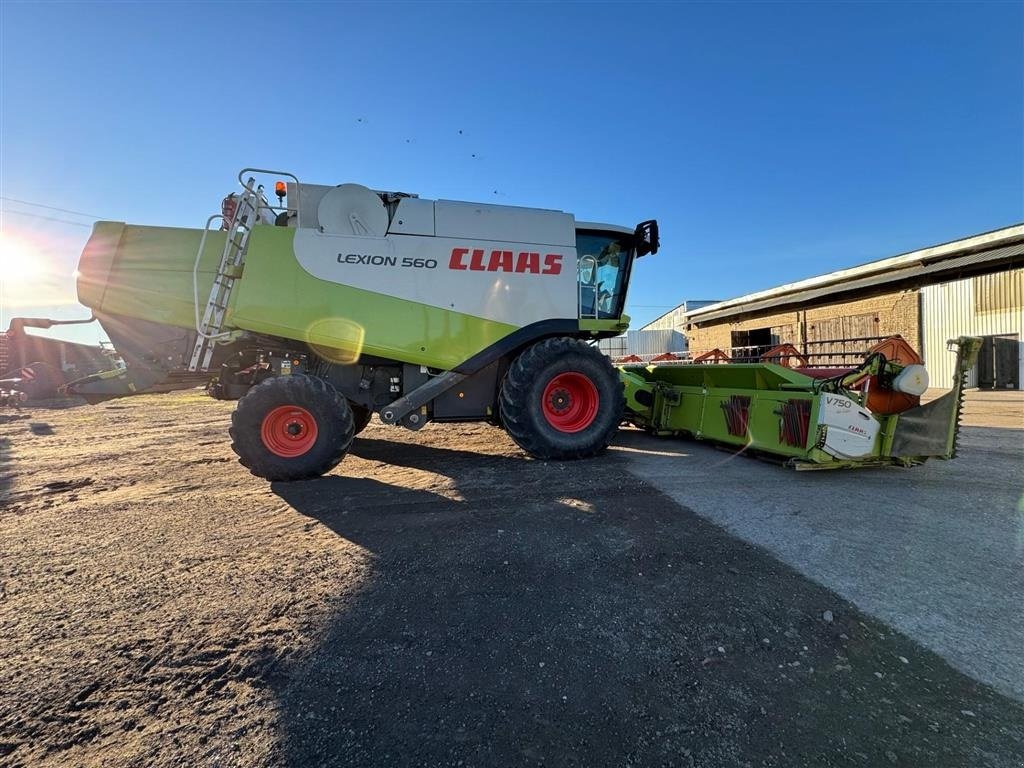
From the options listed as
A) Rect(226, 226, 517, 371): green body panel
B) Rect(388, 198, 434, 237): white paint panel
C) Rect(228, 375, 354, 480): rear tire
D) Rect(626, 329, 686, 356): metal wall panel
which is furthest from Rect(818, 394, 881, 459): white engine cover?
Rect(626, 329, 686, 356): metal wall panel

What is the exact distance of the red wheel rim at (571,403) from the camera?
562 cm

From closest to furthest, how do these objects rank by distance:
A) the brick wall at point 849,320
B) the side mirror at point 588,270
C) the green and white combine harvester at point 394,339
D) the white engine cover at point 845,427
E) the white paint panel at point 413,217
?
1. the white engine cover at point 845,427
2. the green and white combine harvester at point 394,339
3. the white paint panel at point 413,217
4. the side mirror at point 588,270
5. the brick wall at point 849,320

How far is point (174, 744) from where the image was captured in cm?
154

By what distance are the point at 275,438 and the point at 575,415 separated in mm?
3457

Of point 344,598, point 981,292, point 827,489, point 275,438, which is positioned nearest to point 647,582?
point 344,598

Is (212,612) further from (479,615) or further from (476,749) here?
(476,749)

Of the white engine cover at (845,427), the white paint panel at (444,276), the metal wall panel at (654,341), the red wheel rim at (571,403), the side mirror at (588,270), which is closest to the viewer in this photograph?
the white engine cover at (845,427)

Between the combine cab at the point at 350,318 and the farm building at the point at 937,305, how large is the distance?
11013 millimetres

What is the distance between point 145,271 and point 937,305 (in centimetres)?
2199

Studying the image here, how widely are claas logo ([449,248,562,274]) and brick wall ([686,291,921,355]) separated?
38.4 ft

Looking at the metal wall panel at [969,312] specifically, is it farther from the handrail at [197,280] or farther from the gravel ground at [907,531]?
the handrail at [197,280]

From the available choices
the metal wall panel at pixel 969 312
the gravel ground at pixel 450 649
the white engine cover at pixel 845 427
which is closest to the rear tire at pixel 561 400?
the gravel ground at pixel 450 649

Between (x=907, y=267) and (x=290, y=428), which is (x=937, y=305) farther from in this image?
(x=290, y=428)

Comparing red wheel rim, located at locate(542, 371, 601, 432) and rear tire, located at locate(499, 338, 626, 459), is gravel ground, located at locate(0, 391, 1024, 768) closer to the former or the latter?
rear tire, located at locate(499, 338, 626, 459)
